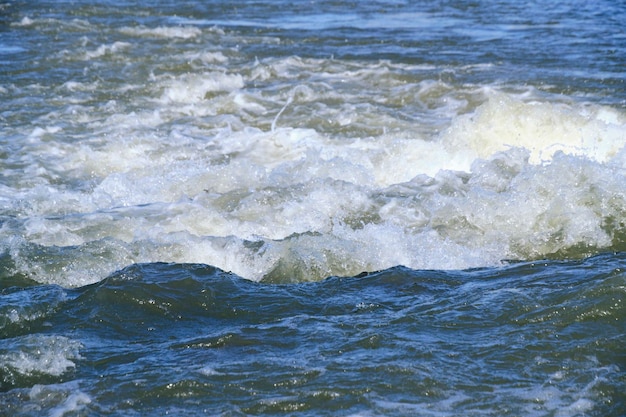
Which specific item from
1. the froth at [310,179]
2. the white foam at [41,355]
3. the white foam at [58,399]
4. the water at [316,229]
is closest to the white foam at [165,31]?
the water at [316,229]

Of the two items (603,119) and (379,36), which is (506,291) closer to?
(603,119)

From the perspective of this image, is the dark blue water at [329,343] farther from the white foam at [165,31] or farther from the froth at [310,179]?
the white foam at [165,31]

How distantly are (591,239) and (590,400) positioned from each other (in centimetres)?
282

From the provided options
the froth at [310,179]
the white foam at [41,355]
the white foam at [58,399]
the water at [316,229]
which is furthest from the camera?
the froth at [310,179]

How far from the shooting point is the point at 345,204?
735 cm

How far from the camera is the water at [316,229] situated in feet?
13.5

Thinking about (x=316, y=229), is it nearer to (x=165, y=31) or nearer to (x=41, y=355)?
(x=41, y=355)

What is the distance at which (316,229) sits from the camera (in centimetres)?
686

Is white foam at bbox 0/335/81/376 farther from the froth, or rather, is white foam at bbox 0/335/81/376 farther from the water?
the froth

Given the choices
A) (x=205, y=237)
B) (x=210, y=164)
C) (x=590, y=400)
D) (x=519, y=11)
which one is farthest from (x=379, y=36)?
(x=590, y=400)

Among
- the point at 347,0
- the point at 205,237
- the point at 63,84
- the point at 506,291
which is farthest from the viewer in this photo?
the point at 347,0

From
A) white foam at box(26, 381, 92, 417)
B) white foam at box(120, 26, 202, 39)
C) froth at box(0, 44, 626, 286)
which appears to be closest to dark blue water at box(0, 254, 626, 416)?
white foam at box(26, 381, 92, 417)

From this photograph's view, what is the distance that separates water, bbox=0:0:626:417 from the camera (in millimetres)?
4102

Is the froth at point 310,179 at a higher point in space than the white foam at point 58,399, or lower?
lower
